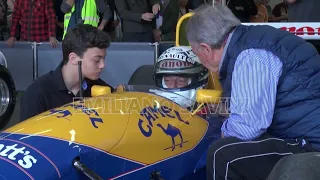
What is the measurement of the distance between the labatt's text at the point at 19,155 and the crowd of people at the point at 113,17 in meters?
4.90

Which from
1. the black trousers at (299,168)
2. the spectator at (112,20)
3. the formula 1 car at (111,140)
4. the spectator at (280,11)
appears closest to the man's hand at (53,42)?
the spectator at (112,20)

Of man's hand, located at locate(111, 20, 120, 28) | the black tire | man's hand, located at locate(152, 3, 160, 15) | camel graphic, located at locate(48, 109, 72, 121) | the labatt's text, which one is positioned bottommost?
the black tire

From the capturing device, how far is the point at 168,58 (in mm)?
3854

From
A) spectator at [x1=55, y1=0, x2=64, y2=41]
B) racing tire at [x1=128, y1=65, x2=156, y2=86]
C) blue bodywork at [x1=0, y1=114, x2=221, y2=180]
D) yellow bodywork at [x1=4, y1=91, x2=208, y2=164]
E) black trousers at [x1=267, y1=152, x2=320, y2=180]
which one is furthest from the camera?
spectator at [x1=55, y1=0, x2=64, y2=41]

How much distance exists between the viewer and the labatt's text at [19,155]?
2.20 m

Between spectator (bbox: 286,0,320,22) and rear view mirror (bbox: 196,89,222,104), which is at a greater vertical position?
spectator (bbox: 286,0,320,22)

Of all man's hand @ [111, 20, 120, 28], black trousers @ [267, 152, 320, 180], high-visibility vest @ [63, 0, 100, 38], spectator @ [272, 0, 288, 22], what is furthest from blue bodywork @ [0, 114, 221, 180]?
spectator @ [272, 0, 288, 22]

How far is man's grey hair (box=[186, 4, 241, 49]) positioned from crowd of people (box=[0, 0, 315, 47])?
4443 millimetres

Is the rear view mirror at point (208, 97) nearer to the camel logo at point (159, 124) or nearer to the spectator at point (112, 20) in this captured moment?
the camel logo at point (159, 124)

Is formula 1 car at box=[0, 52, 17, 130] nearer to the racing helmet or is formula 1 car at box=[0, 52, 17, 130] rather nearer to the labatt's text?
the racing helmet

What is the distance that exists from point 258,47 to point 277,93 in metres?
0.25

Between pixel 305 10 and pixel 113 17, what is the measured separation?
281 cm

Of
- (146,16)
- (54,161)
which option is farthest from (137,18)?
(54,161)

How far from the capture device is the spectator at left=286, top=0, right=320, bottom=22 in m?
6.13
